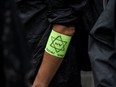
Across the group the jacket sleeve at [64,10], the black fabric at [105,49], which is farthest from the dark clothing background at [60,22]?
the black fabric at [105,49]

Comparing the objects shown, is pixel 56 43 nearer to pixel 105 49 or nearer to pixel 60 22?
pixel 60 22

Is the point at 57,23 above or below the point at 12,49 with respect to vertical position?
below

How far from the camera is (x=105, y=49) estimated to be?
208 centimetres

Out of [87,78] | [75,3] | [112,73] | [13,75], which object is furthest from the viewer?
[87,78]

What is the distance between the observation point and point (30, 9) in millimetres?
A: 2264

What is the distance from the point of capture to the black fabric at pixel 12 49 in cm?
103

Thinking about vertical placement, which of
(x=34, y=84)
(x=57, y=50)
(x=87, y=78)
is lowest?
(x=87, y=78)

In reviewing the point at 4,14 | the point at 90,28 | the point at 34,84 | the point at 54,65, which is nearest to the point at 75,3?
the point at 90,28

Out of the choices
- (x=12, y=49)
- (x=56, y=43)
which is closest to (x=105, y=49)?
(x=56, y=43)

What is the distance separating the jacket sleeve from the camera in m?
2.18

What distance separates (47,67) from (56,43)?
0.14 m

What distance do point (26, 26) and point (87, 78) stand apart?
1182 mm

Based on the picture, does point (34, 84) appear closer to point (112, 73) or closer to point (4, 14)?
point (112, 73)

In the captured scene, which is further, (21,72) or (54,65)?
(54,65)
